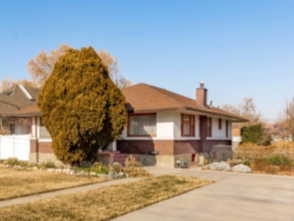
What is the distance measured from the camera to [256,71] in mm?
21922

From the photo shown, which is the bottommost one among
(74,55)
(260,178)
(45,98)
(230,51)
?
(260,178)

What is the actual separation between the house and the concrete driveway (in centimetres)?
569

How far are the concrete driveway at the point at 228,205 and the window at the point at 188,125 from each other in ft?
21.6

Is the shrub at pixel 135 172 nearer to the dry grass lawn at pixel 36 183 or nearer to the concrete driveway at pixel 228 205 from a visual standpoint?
the dry grass lawn at pixel 36 183

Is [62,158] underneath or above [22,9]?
underneath

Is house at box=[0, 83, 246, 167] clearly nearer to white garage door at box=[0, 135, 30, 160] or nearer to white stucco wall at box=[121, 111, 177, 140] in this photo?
white stucco wall at box=[121, 111, 177, 140]

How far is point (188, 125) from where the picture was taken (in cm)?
1723

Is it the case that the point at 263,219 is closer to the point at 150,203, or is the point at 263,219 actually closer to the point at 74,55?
the point at 150,203

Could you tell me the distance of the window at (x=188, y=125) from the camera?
54.9 feet

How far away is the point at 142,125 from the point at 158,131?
117cm

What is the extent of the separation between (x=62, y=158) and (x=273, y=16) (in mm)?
12328

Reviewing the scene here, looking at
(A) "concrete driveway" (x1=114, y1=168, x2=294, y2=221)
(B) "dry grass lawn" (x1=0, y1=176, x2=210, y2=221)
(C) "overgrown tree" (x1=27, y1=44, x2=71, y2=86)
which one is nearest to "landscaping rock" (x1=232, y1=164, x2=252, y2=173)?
(A) "concrete driveway" (x1=114, y1=168, x2=294, y2=221)

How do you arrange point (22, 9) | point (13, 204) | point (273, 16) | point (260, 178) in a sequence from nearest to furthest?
point (13, 204), point (260, 178), point (273, 16), point (22, 9)

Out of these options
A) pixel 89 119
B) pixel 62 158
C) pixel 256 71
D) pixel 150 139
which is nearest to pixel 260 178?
pixel 150 139
